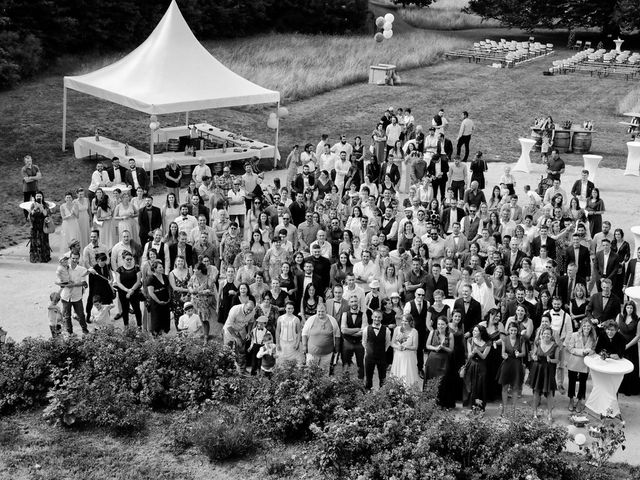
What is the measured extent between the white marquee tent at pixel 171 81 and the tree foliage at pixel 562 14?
3069cm

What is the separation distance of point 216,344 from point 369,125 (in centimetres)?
1728

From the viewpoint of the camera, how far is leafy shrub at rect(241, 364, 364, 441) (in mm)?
11445

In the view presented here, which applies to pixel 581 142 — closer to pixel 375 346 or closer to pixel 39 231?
pixel 39 231

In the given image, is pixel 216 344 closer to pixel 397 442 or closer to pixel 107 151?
pixel 397 442

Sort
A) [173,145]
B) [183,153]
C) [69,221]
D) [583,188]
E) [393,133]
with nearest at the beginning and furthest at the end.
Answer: [69,221]
[583,188]
[393,133]
[183,153]
[173,145]

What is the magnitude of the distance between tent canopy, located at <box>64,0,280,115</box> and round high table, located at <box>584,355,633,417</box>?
1212 centimetres

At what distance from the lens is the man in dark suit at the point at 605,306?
13430 millimetres

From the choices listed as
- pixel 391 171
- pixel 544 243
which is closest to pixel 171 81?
pixel 391 171

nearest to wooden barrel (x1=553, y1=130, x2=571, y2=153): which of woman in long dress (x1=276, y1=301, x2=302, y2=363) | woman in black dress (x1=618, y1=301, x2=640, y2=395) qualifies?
woman in black dress (x1=618, y1=301, x2=640, y2=395)

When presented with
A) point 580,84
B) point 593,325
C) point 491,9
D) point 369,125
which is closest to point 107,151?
point 369,125

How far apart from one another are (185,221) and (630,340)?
6770 mm

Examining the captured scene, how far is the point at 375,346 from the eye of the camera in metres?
12.6

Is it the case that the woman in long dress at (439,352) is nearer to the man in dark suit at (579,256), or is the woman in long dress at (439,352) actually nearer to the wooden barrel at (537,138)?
the man in dark suit at (579,256)

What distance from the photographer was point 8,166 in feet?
77.7
